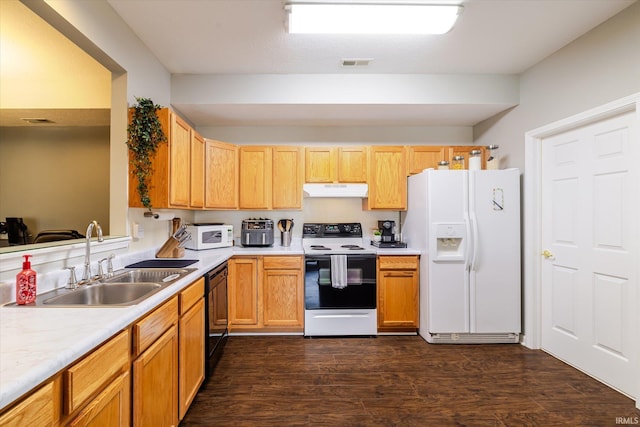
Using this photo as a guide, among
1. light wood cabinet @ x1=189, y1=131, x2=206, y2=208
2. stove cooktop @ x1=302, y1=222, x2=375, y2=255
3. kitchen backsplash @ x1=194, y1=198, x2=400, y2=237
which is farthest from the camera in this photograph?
kitchen backsplash @ x1=194, y1=198, x2=400, y2=237

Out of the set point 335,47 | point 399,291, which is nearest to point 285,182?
point 335,47

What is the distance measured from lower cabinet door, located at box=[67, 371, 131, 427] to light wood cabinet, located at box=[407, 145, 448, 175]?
10.7ft

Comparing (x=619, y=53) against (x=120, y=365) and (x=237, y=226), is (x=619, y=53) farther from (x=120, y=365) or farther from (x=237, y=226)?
(x=237, y=226)

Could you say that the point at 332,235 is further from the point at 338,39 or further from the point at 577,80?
the point at 577,80

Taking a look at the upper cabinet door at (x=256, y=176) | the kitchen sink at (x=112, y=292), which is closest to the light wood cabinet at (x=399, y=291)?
the upper cabinet door at (x=256, y=176)

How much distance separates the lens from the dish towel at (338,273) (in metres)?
3.20

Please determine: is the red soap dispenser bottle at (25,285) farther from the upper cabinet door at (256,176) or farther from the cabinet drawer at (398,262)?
the cabinet drawer at (398,262)

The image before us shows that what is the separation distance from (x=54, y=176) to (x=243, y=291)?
2978mm

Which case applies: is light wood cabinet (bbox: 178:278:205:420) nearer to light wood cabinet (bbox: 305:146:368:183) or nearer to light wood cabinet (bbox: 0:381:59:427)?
light wood cabinet (bbox: 0:381:59:427)

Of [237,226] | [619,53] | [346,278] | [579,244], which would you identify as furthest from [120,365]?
[619,53]

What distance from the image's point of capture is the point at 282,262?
3311mm

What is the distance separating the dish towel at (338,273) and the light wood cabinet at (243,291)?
77 cm

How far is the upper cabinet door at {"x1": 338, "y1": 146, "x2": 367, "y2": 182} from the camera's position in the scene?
3.69 metres

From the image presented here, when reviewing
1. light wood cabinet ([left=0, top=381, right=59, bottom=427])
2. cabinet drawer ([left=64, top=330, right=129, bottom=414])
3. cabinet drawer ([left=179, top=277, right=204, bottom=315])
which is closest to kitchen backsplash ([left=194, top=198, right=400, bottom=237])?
cabinet drawer ([left=179, top=277, right=204, bottom=315])
